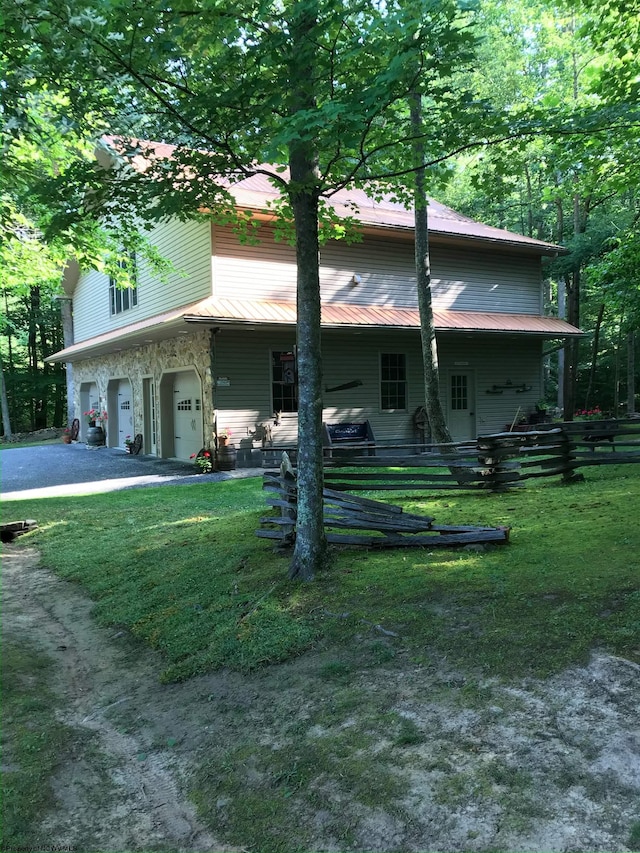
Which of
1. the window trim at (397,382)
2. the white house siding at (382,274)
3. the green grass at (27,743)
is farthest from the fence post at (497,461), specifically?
the window trim at (397,382)

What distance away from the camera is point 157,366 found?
1800 cm

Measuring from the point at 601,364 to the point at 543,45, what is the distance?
15.2 meters

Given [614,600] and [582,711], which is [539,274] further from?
[582,711]

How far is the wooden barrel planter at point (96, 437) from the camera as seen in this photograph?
2197cm

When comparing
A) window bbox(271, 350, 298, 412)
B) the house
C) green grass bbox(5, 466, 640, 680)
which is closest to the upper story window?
the house

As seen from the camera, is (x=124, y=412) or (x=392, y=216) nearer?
(x=392, y=216)

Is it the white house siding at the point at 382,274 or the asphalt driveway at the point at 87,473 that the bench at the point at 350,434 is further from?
the white house siding at the point at 382,274

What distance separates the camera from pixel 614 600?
4.23 m

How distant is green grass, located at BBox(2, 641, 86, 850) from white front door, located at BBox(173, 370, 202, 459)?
37.5 feet

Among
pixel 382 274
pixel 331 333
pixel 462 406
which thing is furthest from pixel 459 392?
pixel 331 333

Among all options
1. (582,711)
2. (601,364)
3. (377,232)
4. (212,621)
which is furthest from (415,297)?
(601,364)

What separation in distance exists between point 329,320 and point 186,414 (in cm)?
496

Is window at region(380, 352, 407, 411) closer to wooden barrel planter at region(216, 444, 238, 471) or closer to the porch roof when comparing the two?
the porch roof

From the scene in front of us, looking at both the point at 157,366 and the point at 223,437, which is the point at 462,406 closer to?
the point at 223,437
